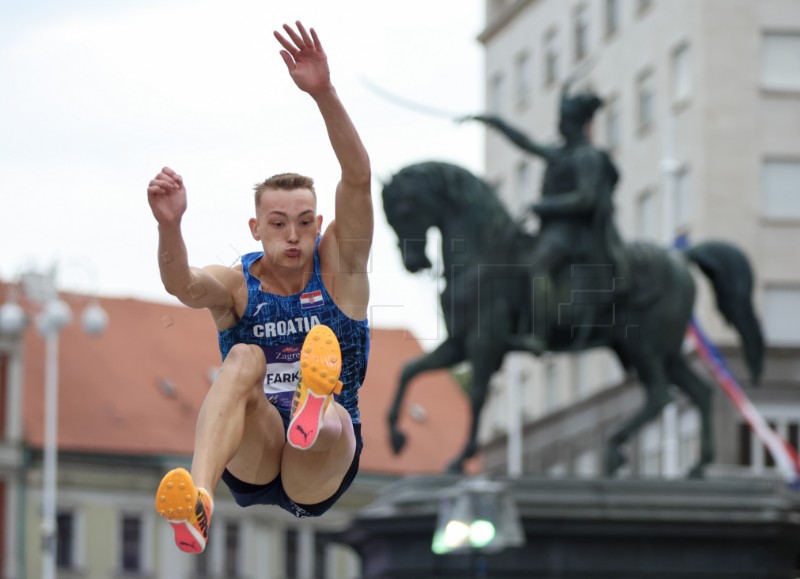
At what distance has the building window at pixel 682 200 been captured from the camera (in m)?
78.5

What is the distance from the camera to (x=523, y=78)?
95188 millimetres

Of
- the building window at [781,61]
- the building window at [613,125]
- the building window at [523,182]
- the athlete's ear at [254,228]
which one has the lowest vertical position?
the athlete's ear at [254,228]

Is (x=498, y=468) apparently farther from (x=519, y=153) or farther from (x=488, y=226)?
(x=488, y=226)

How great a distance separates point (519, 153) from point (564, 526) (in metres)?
49.5

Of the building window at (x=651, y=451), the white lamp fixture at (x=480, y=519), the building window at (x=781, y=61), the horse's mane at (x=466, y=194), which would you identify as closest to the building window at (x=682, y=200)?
the building window at (x=781, y=61)

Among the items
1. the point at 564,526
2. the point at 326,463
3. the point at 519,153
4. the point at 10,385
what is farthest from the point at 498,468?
the point at 326,463

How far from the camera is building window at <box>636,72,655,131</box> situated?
271 ft

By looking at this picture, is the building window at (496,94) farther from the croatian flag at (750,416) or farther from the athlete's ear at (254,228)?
the athlete's ear at (254,228)

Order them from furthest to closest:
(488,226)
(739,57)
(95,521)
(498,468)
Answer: (95,521), (498,468), (739,57), (488,226)

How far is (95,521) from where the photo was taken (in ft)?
322

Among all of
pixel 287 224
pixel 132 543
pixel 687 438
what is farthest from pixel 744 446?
pixel 287 224

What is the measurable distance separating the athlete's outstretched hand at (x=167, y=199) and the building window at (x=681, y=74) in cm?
6749

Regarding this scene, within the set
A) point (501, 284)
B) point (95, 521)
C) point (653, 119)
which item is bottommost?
point (95, 521)

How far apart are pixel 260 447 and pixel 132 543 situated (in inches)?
3402
